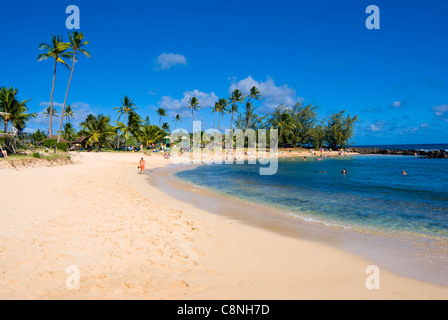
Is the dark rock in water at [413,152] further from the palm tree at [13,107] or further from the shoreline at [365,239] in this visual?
the palm tree at [13,107]

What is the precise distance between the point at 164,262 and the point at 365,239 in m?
5.18

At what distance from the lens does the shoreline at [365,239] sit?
4.63 m

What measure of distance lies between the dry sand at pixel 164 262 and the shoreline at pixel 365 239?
1.37ft

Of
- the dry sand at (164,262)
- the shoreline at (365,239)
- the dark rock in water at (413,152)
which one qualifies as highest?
the dark rock in water at (413,152)

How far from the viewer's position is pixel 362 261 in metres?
4.95

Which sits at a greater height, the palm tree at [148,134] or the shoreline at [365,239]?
the palm tree at [148,134]

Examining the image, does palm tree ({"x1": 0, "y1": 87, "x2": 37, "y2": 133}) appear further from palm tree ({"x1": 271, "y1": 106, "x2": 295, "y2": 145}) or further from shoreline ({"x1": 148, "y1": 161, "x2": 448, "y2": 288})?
palm tree ({"x1": 271, "y1": 106, "x2": 295, "y2": 145})

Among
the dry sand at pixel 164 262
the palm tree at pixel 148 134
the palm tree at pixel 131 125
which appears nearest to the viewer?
the dry sand at pixel 164 262

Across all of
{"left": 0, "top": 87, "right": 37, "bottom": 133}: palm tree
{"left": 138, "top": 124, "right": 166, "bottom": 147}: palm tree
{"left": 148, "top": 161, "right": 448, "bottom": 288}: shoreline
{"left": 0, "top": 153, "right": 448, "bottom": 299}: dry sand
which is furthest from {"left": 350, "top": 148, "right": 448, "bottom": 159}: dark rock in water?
{"left": 0, "top": 87, "right": 37, "bottom": 133}: palm tree

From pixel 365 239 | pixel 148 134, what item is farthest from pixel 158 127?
pixel 365 239

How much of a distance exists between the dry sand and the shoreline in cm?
42

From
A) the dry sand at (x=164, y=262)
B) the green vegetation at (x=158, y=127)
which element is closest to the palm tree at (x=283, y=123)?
the green vegetation at (x=158, y=127)

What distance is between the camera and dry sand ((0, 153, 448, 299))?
3.45 m
